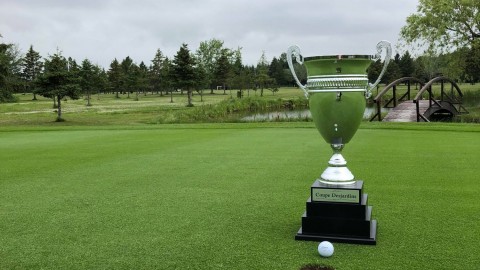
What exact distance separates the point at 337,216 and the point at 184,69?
49668 mm

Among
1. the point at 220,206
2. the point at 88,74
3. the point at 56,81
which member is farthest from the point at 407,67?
the point at 220,206

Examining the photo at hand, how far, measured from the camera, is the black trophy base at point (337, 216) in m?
4.01

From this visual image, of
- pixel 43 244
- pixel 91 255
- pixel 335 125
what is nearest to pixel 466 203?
pixel 335 125

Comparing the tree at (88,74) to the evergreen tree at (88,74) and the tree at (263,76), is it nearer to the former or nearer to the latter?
the evergreen tree at (88,74)

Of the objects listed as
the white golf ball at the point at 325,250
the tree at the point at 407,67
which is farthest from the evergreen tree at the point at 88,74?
the white golf ball at the point at 325,250

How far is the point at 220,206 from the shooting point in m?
5.20

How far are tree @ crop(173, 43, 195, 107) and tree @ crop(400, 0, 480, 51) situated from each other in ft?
82.0

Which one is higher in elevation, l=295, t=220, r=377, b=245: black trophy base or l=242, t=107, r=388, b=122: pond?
l=295, t=220, r=377, b=245: black trophy base

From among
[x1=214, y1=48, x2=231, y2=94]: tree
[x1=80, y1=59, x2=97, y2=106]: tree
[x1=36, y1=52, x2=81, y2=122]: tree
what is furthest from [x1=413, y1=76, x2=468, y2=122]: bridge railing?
[x1=214, y1=48, x2=231, y2=94]: tree

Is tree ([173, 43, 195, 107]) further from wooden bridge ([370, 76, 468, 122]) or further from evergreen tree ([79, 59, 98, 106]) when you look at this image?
wooden bridge ([370, 76, 468, 122])

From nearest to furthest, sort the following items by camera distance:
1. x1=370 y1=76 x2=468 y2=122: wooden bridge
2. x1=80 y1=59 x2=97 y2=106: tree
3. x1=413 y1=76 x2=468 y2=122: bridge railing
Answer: x1=413 y1=76 x2=468 y2=122: bridge railing
x1=370 y1=76 x2=468 y2=122: wooden bridge
x1=80 y1=59 x2=97 y2=106: tree

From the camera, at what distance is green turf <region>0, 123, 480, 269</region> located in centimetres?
367

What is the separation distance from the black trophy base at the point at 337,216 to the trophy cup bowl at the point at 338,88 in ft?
0.36

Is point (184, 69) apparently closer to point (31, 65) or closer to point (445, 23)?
point (445, 23)
